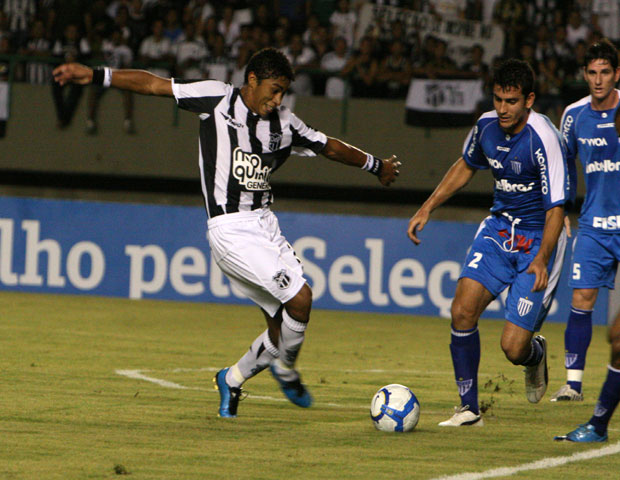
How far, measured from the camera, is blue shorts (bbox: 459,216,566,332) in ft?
21.7

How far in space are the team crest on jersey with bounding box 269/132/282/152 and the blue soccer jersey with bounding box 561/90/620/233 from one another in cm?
194

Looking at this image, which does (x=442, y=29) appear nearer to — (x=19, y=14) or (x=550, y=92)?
(x=550, y=92)

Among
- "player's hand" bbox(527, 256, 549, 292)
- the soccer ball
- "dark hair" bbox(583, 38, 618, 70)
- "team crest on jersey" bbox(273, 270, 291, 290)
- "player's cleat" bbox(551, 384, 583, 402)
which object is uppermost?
"dark hair" bbox(583, 38, 618, 70)

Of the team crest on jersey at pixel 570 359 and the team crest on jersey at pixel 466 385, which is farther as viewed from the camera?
the team crest on jersey at pixel 570 359

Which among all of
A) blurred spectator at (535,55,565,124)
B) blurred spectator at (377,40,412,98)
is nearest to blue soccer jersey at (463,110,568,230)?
blurred spectator at (535,55,565,124)

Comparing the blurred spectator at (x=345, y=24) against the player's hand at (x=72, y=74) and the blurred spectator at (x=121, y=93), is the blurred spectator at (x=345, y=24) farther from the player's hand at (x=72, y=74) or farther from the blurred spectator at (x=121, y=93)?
the player's hand at (x=72, y=74)

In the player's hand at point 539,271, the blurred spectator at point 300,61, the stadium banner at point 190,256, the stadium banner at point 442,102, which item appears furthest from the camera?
the blurred spectator at point 300,61

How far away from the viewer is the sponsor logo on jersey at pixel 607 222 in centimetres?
727

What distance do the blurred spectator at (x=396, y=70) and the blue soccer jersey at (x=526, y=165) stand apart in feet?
30.8

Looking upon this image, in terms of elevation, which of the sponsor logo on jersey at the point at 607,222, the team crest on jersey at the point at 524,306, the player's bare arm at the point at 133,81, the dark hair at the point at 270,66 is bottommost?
the team crest on jersey at the point at 524,306

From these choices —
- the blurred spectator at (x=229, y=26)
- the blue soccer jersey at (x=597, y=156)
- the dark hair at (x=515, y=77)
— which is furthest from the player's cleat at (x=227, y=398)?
the blurred spectator at (x=229, y=26)

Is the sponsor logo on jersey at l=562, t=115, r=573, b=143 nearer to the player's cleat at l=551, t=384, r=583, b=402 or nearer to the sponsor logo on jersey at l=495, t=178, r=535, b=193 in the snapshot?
the sponsor logo on jersey at l=495, t=178, r=535, b=193

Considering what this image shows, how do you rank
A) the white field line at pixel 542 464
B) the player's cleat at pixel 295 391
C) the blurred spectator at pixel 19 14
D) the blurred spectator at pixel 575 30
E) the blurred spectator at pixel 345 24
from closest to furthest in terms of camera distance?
the white field line at pixel 542 464, the player's cleat at pixel 295 391, the blurred spectator at pixel 575 30, the blurred spectator at pixel 345 24, the blurred spectator at pixel 19 14

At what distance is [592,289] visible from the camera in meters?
7.53
